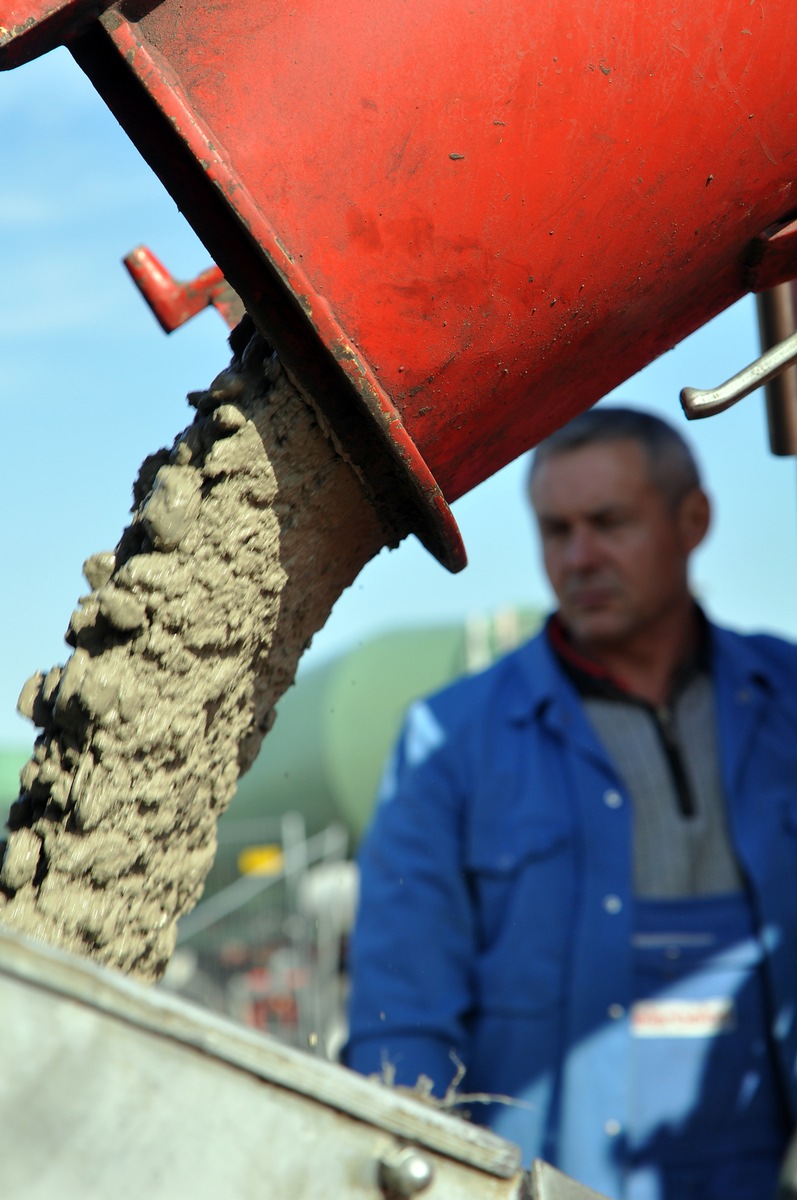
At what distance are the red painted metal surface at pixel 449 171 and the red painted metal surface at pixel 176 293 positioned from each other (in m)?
0.46

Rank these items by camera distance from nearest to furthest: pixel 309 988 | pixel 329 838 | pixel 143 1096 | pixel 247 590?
pixel 143 1096 → pixel 247 590 → pixel 309 988 → pixel 329 838

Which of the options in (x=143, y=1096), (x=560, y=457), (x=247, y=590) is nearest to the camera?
(x=143, y=1096)

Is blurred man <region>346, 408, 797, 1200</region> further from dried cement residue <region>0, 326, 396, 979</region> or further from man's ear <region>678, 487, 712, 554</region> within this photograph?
dried cement residue <region>0, 326, 396, 979</region>

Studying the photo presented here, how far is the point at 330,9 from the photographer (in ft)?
2.57

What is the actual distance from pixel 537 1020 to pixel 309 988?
10.3 feet

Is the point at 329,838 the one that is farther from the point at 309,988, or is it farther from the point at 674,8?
the point at 674,8

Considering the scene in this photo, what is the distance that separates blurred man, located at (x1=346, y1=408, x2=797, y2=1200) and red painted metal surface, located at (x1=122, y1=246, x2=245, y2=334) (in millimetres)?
1316

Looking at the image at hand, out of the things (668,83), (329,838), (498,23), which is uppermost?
(498,23)

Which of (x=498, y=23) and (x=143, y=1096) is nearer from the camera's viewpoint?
(x=143, y=1096)

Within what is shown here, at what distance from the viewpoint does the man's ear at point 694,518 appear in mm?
2686

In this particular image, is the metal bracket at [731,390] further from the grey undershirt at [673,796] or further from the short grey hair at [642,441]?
the short grey hair at [642,441]

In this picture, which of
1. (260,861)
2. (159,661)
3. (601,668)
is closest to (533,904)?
(601,668)

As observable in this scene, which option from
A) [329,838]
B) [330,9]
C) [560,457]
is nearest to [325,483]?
[330,9]

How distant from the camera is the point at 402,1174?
695mm
